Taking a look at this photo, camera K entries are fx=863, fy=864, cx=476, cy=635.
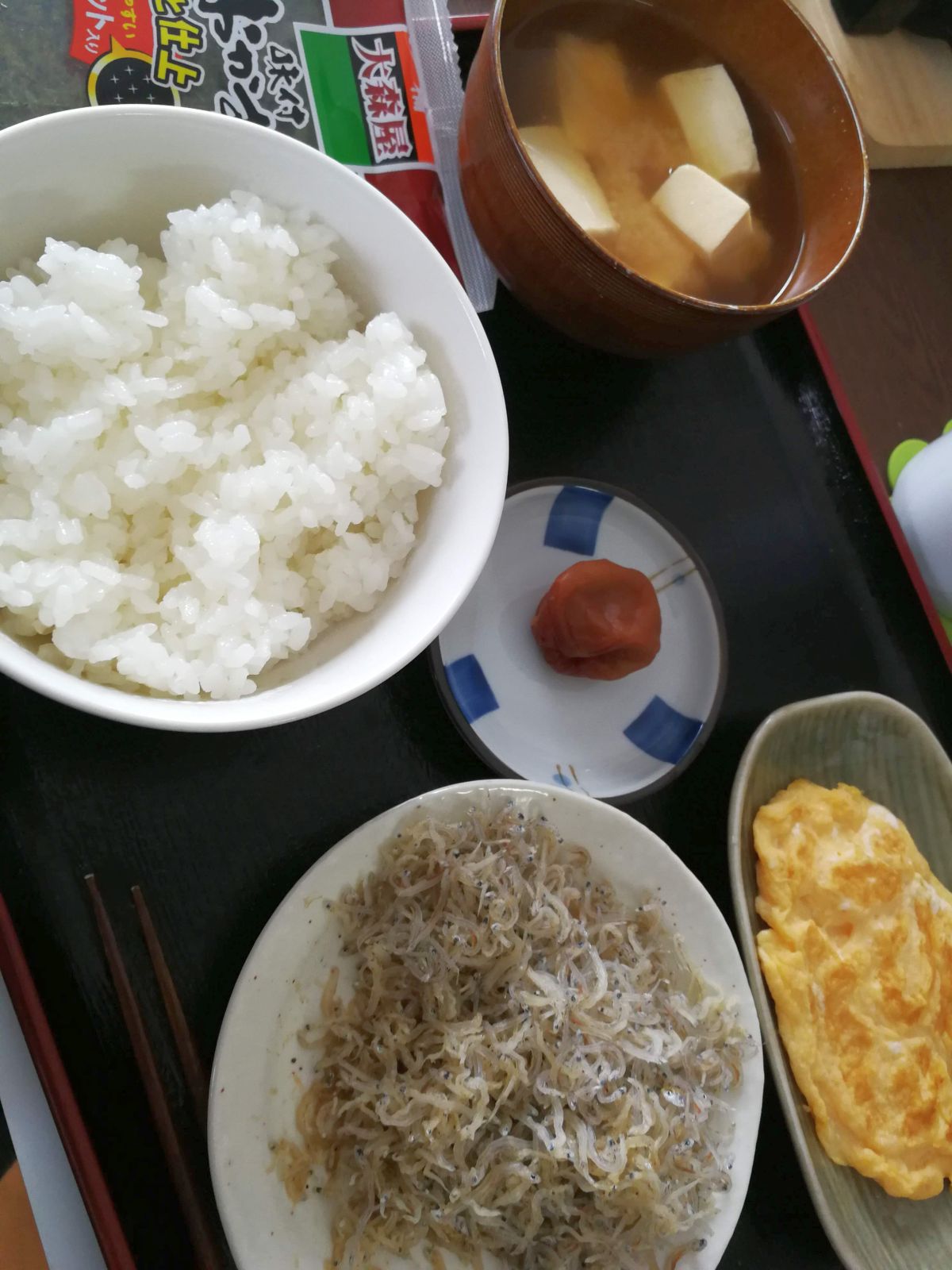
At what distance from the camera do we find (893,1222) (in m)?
1.56

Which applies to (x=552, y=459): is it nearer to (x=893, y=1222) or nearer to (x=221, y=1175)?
(x=221, y=1175)

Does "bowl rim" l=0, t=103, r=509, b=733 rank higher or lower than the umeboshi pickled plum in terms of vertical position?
higher

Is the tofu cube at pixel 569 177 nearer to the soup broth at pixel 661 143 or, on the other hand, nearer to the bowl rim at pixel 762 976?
the soup broth at pixel 661 143

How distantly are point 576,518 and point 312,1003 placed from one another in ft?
3.15

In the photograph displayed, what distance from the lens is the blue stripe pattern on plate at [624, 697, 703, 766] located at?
63.1 inches

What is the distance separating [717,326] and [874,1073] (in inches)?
54.0

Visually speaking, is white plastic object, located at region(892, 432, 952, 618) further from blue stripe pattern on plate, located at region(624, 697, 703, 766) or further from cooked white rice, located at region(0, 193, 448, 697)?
cooked white rice, located at region(0, 193, 448, 697)

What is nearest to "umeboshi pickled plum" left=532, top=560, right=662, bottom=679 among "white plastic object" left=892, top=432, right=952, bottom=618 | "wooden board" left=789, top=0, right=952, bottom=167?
"white plastic object" left=892, top=432, right=952, bottom=618

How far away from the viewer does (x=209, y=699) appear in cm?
104

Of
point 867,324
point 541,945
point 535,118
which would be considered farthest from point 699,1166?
point 867,324

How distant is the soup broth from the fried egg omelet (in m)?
0.99

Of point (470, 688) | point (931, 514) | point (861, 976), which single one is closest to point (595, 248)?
point (470, 688)

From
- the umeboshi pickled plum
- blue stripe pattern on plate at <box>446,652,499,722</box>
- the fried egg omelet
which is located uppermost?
the umeboshi pickled plum

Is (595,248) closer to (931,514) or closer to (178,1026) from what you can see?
(931,514)
